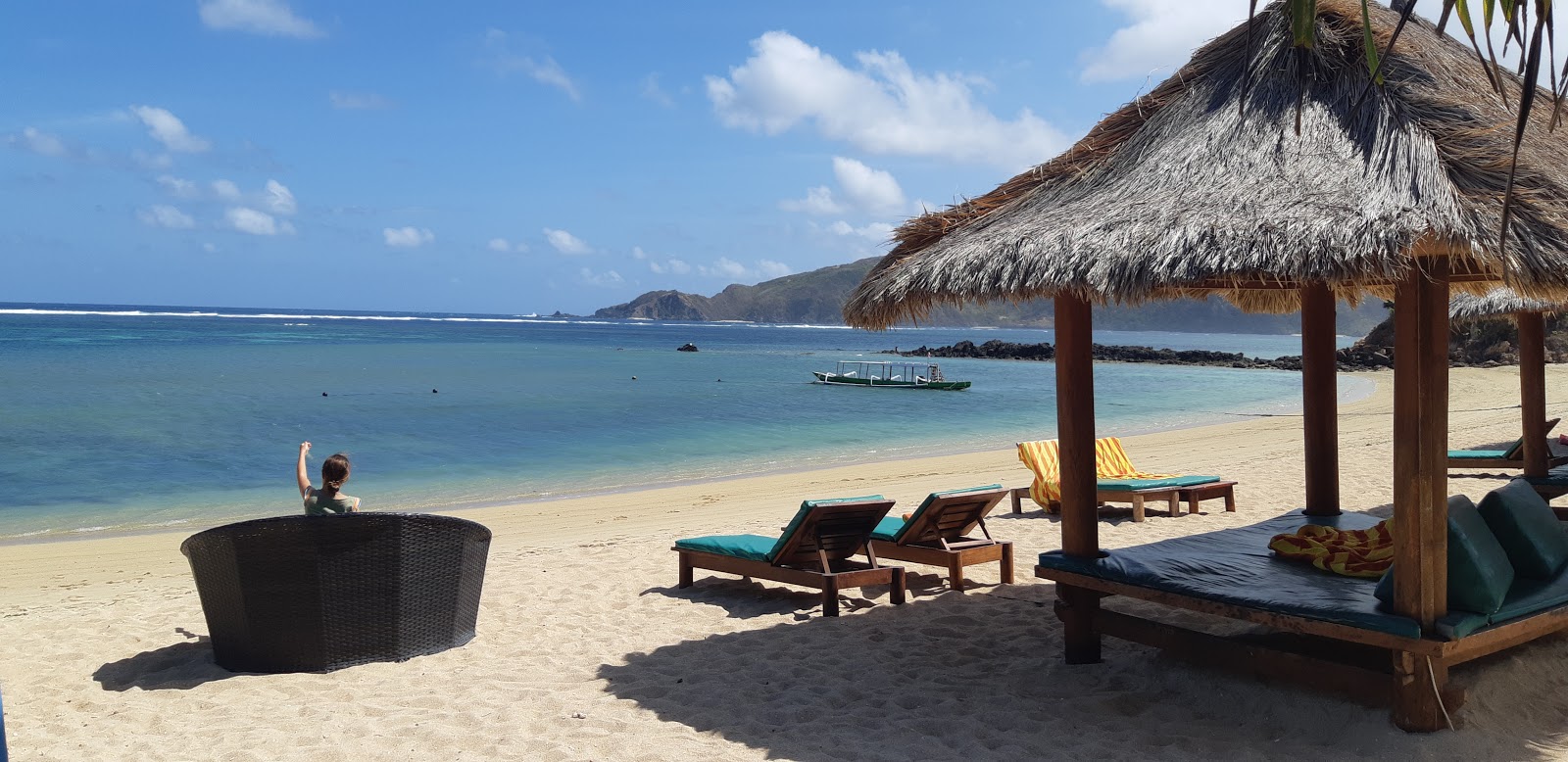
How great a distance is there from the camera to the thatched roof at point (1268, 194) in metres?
3.80

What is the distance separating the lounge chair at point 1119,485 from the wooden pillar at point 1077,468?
13.3 ft

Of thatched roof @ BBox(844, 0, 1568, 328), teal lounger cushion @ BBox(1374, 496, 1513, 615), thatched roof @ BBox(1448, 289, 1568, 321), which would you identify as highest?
thatched roof @ BBox(844, 0, 1568, 328)

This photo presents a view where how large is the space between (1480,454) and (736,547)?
8065 mm

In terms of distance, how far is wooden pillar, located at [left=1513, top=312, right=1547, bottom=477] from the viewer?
8930 mm

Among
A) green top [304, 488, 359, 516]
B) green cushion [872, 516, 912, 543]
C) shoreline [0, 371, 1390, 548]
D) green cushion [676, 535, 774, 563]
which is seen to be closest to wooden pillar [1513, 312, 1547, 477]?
green cushion [872, 516, 912, 543]

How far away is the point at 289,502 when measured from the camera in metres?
13.3

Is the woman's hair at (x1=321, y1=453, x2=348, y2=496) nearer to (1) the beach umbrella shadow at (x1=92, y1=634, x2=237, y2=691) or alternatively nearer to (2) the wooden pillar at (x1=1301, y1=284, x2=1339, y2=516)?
(1) the beach umbrella shadow at (x1=92, y1=634, x2=237, y2=691)

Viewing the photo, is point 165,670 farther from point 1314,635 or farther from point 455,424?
point 455,424

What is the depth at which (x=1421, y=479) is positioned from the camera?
152 inches

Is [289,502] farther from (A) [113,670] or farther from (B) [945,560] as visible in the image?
(B) [945,560]

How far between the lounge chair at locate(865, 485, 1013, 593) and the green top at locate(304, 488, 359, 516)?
2738 mm

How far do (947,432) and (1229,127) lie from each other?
55.2 feet

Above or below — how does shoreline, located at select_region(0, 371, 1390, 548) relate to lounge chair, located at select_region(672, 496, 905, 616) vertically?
below

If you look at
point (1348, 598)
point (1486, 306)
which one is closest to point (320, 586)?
point (1348, 598)
